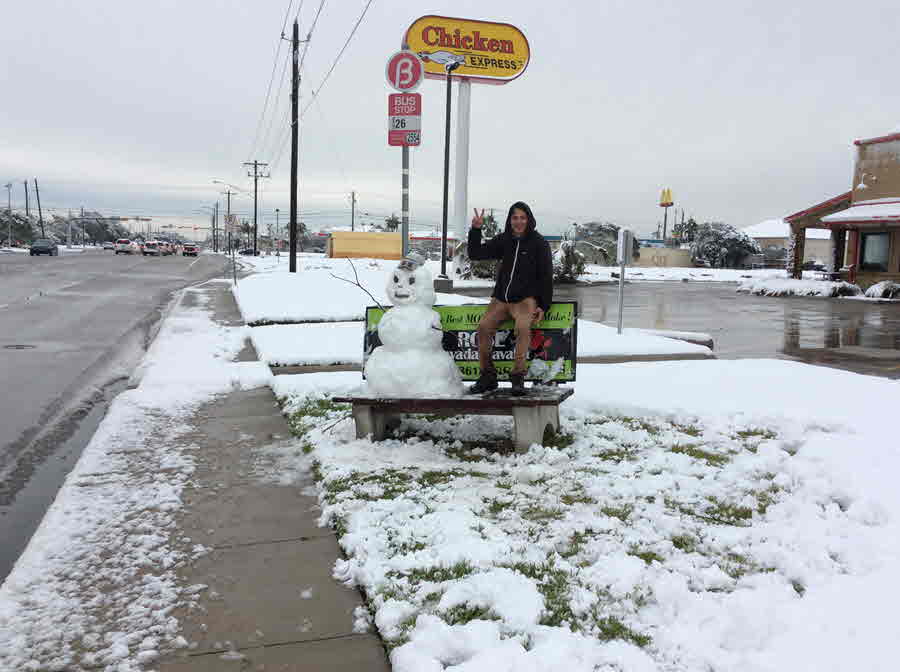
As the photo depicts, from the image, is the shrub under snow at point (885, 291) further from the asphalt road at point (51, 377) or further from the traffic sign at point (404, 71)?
the asphalt road at point (51, 377)

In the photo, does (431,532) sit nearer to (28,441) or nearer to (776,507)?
(776,507)

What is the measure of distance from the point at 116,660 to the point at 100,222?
17763 cm

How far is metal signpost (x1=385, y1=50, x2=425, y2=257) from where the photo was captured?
8234mm

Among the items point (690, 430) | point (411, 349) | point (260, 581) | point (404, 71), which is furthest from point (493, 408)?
point (404, 71)

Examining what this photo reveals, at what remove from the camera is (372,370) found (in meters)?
5.41

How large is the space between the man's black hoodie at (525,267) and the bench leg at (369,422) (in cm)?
131

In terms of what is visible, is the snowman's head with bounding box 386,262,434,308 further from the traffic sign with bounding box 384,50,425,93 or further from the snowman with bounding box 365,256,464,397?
the traffic sign with bounding box 384,50,425,93

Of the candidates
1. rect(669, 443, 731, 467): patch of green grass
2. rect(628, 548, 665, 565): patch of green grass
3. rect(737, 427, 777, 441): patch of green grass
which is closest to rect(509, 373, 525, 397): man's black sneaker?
rect(669, 443, 731, 467): patch of green grass

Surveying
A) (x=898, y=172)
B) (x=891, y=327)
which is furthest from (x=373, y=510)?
(x=898, y=172)

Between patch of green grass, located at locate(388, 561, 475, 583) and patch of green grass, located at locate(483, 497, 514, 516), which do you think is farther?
patch of green grass, located at locate(483, 497, 514, 516)

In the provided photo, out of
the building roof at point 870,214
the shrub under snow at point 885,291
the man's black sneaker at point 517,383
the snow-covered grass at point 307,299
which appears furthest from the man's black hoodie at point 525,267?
the building roof at point 870,214

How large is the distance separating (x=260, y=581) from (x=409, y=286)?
2.65 metres

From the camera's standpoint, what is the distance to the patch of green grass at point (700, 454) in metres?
4.91

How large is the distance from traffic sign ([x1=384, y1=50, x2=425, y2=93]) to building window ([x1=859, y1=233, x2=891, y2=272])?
23897 millimetres
